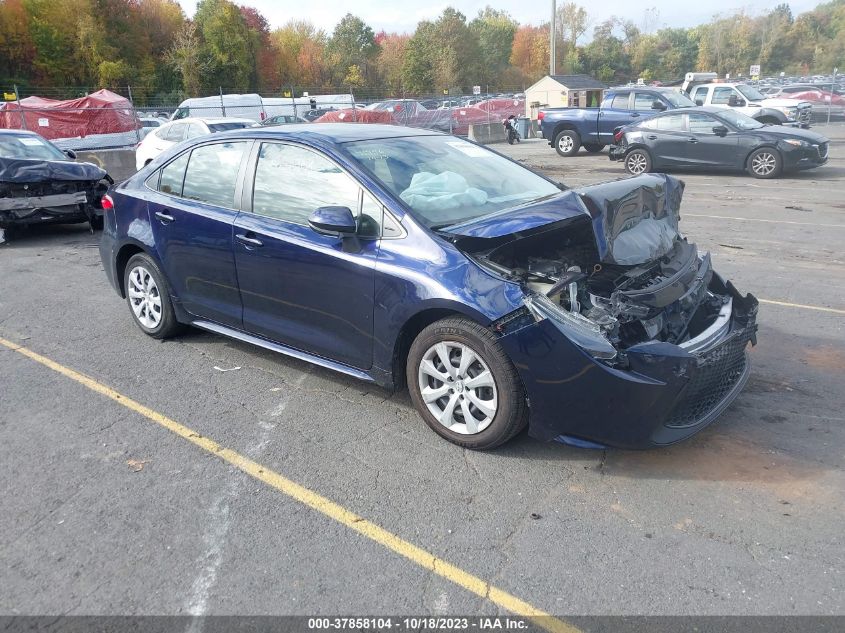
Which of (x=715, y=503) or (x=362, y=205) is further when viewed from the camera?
(x=362, y=205)

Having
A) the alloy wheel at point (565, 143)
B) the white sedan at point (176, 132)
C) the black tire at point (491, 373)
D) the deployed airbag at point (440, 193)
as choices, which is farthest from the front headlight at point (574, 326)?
the alloy wheel at point (565, 143)

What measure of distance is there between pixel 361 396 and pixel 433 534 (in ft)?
5.18

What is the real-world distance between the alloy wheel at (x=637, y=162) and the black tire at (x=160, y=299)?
13.1 meters

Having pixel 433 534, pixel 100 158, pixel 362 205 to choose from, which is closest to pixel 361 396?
pixel 362 205

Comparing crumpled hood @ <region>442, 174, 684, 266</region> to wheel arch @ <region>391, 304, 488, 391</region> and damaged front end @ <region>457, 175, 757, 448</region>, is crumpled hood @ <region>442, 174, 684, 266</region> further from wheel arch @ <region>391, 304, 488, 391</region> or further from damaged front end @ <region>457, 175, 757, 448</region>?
wheel arch @ <region>391, 304, 488, 391</region>

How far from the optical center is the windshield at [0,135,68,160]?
1022 cm

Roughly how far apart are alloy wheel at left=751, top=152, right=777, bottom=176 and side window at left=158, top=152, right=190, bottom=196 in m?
13.2

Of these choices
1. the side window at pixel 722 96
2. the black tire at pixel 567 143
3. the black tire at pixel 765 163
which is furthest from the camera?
the side window at pixel 722 96

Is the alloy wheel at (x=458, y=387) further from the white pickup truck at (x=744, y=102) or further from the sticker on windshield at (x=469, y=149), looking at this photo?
the white pickup truck at (x=744, y=102)

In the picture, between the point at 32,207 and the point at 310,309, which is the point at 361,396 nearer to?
the point at 310,309

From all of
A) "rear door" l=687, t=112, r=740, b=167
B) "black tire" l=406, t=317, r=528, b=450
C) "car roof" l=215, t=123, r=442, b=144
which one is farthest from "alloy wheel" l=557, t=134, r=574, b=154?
"black tire" l=406, t=317, r=528, b=450

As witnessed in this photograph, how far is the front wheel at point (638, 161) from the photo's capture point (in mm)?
16031

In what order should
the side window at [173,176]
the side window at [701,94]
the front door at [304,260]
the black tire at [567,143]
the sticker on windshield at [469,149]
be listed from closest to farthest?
the front door at [304,260] < the sticker on windshield at [469,149] < the side window at [173,176] < the black tire at [567,143] < the side window at [701,94]

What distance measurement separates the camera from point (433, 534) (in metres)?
3.11
